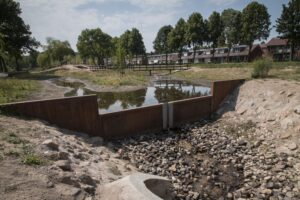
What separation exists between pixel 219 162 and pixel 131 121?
15.9 ft

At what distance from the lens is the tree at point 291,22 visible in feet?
98.3

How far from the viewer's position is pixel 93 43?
2491 inches

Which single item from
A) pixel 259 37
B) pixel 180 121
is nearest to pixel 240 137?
pixel 180 121

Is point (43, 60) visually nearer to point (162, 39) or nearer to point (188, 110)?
point (162, 39)

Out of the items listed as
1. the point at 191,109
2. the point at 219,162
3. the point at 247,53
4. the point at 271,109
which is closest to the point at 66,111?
the point at 219,162

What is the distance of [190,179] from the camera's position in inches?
282

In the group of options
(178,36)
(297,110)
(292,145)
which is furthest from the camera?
(178,36)

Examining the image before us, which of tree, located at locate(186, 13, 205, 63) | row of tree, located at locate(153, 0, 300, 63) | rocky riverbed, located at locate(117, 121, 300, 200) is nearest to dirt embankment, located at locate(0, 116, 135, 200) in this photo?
rocky riverbed, located at locate(117, 121, 300, 200)

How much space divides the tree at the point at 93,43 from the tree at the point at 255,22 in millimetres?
40889

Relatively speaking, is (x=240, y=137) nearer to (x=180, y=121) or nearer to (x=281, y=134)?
(x=281, y=134)

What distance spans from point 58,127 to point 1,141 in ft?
10.6

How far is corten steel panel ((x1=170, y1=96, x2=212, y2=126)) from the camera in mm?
Result: 12000

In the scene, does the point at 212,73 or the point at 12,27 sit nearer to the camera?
the point at 212,73

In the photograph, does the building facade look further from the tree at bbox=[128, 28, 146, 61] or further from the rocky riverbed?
the rocky riverbed
